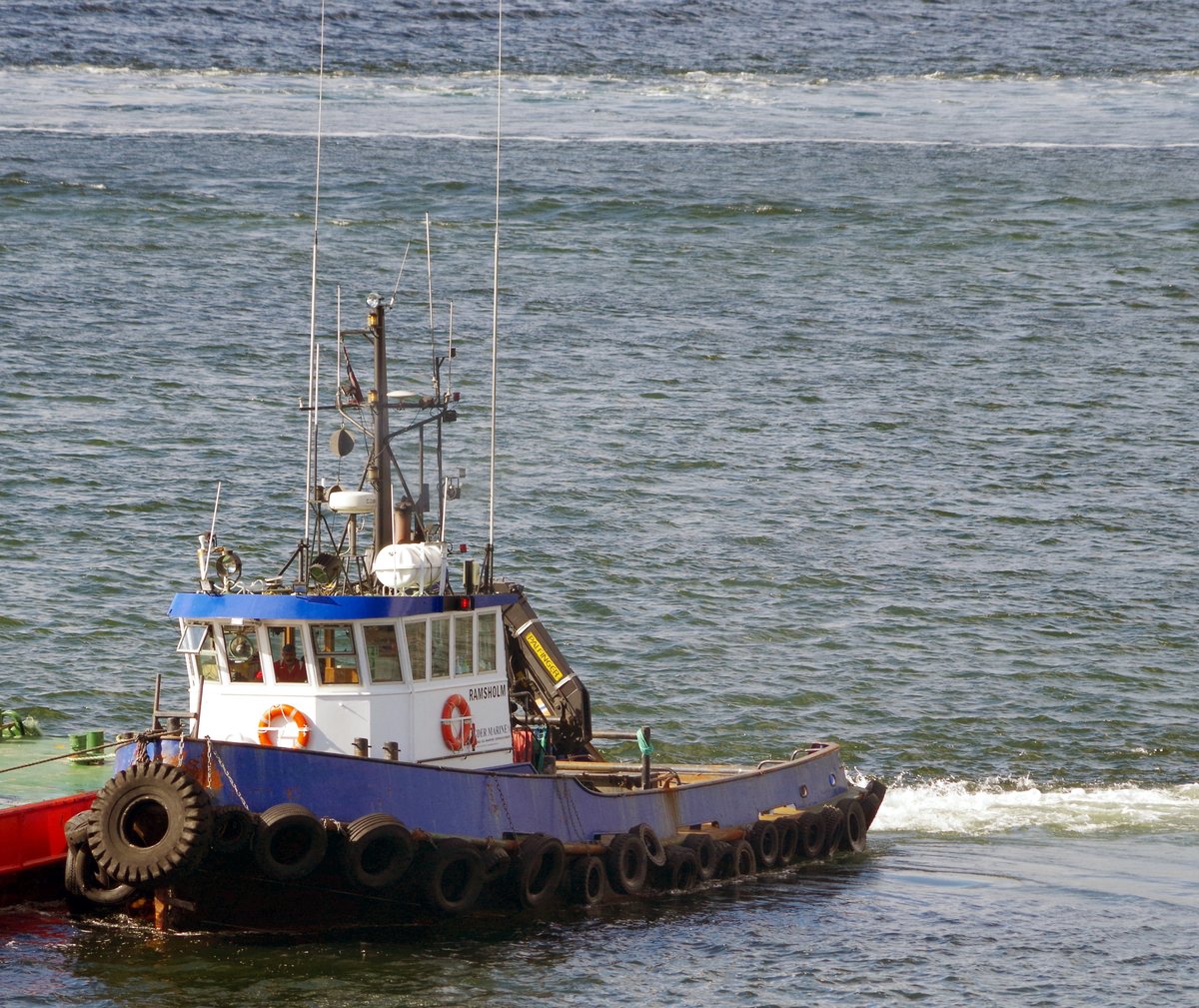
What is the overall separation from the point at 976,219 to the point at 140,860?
41.1 meters

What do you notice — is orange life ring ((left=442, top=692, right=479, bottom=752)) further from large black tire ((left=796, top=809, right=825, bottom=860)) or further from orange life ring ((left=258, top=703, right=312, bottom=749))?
large black tire ((left=796, top=809, right=825, bottom=860))

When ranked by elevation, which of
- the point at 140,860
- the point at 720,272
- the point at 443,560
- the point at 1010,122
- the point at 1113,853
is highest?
the point at 1010,122

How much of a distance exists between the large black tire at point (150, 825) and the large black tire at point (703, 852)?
16.9 feet

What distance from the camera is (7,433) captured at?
1357 inches

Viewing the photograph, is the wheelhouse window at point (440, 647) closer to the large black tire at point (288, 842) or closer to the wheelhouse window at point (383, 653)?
the wheelhouse window at point (383, 653)

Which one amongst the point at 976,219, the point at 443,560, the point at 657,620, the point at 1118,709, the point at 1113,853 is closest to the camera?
the point at 443,560

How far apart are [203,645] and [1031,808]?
10.8m

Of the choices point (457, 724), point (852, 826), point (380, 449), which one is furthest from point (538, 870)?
point (852, 826)

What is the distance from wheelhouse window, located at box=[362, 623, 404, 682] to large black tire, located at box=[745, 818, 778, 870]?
451cm

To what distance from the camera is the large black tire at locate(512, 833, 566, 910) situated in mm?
15914

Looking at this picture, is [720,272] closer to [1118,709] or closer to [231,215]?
[231,215]

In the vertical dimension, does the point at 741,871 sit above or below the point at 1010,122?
below

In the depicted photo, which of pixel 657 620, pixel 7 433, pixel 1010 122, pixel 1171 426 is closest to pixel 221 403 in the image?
pixel 7 433

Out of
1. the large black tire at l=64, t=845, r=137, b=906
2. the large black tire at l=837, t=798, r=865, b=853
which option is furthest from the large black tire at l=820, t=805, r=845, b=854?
the large black tire at l=64, t=845, r=137, b=906
